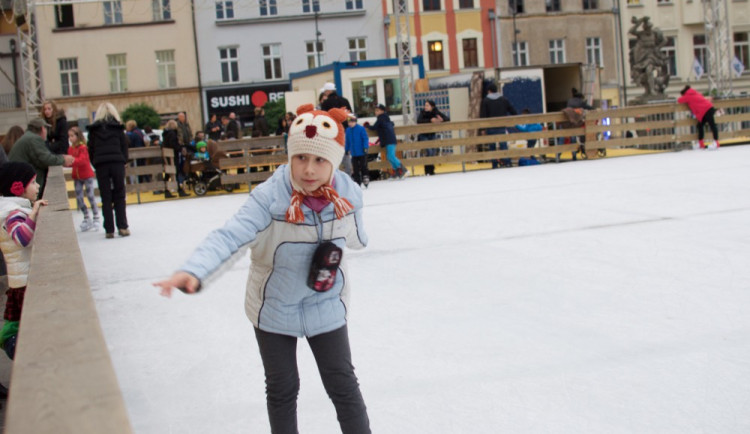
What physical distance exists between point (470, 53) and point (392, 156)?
1034 inches

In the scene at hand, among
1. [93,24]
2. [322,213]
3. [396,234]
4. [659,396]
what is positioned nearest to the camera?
[322,213]

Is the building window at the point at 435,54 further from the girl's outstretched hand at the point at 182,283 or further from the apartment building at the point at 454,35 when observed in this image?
the girl's outstretched hand at the point at 182,283

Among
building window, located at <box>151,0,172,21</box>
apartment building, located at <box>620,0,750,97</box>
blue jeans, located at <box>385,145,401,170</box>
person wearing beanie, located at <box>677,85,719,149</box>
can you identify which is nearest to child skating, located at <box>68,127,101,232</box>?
blue jeans, located at <box>385,145,401,170</box>

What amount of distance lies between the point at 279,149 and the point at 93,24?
25.2 metres

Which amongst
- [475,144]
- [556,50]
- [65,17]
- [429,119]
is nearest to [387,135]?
[429,119]

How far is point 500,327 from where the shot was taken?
5.32 m

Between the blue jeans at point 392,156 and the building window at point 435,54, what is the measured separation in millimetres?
25472

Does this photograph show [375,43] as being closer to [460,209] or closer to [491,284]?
[460,209]

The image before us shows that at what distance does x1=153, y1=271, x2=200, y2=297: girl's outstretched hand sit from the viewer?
2588 millimetres

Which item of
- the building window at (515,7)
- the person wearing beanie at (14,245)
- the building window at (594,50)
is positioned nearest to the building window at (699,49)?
the building window at (594,50)

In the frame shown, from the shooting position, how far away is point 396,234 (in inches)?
380

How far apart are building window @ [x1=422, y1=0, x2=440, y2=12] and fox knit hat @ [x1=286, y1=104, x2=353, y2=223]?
4018 centimetres

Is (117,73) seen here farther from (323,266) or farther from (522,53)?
(323,266)

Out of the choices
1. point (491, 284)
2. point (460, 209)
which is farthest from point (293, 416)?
point (460, 209)
